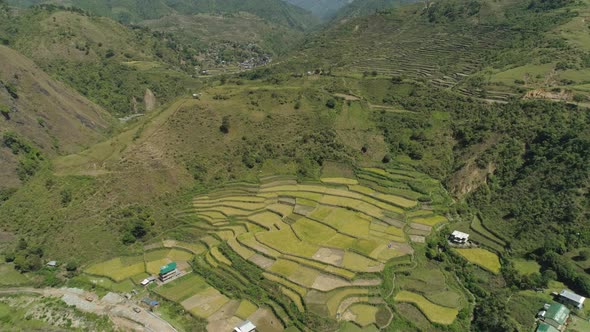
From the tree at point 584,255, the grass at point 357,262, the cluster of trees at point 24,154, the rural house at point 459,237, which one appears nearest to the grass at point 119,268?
the grass at point 357,262

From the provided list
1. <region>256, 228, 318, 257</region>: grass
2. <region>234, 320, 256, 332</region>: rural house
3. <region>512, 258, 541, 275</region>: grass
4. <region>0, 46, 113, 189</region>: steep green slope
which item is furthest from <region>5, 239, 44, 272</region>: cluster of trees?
<region>512, 258, 541, 275</region>: grass

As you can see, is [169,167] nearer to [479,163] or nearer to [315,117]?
[315,117]

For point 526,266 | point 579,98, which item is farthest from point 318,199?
point 579,98

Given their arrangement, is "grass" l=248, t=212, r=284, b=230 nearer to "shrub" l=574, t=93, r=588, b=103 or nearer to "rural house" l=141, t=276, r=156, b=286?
"rural house" l=141, t=276, r=156, b=286

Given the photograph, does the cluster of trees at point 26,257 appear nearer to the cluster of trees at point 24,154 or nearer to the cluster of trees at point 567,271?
the cluster of trees at point 24,154

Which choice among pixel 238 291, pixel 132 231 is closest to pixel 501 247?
pixel 238 291

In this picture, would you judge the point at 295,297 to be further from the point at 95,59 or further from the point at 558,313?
the point at 95,59
